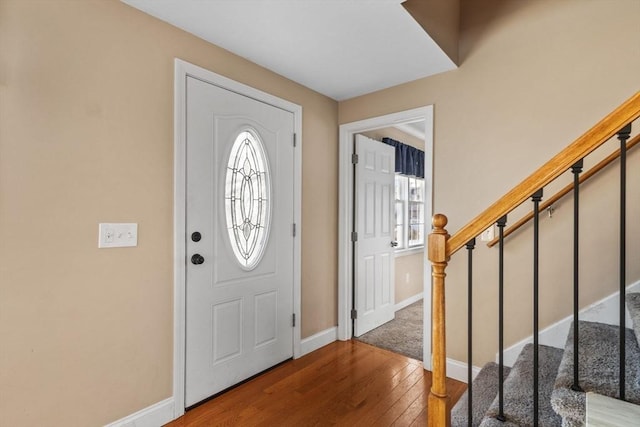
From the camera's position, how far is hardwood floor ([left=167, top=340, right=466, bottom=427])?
197 centimetres

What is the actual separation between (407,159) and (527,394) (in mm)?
3205

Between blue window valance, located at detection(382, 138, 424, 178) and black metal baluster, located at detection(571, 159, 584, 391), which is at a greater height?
blue window valance, located at detection(382, 138, 424, 178)

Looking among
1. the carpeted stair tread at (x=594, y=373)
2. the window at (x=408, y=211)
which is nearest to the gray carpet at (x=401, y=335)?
the window at (x=408, y=211)

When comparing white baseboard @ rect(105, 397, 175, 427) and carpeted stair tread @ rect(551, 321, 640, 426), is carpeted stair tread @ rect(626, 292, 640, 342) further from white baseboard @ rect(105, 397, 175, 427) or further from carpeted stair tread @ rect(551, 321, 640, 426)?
white baseboard @ rect(105, 397, 175, 427)

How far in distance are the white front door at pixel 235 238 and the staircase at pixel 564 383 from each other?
144cm

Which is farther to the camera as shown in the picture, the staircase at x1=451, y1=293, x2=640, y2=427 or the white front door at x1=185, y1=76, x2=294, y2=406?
the white front door at x1=185, y1=76, x2=294, y2=406

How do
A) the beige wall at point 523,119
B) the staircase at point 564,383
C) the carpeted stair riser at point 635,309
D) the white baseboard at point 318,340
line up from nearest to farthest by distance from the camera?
1. the staircase at point 564,383
2. the carpeted stair riser at point 635,309
3. the beige wall at point 523,119
4. the white baseboard at point 318,340

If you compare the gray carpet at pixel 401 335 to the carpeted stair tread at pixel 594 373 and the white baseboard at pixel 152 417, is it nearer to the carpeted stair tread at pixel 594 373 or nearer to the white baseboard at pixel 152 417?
the carpeted stair tread at pixel 594 373

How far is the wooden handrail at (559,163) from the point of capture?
41.2 inches

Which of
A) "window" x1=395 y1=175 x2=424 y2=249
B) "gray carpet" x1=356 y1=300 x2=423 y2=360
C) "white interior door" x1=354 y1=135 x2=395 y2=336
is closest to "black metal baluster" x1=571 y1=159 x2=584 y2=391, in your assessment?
"gray carpet" x1=356 y1=300 x2=423 y2=360

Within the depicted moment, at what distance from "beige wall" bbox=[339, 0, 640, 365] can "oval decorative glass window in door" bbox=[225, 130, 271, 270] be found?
4.44ft

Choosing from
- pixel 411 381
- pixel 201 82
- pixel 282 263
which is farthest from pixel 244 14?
pixel 411 381

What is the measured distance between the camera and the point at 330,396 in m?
2.22

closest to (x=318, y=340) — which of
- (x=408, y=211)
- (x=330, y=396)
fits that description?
(x=330, y=396)
